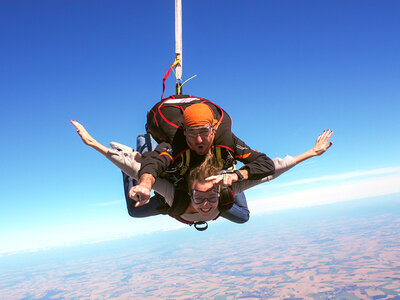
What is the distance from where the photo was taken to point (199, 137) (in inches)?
114

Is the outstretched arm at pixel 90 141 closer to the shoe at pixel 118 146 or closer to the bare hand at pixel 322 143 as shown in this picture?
the shoe at pixel 118 146

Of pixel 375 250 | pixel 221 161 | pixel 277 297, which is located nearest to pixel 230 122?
pixel 221 161

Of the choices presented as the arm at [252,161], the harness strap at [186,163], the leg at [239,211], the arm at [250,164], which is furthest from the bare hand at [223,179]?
the leg at [239,211]

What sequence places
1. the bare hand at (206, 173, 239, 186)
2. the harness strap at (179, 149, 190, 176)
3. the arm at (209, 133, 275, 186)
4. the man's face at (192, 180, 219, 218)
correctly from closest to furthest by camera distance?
the bare hand at (206, 173, 239, 186) → the arm at (209, 133, 275, 186) → the harness strap at (179, 149, 190, 176) → the man's face at (192, 180, 219, 218)

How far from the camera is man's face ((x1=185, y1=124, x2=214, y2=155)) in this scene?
2863 mm

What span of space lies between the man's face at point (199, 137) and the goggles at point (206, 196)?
2.14ft

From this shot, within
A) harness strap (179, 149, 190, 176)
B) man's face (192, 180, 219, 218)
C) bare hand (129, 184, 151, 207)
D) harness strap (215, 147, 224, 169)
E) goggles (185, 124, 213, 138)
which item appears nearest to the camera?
bare hand (129, 184, 151, 207)

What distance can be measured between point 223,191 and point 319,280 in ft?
597

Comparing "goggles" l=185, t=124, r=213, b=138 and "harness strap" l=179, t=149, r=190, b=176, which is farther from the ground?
"goggles" l=185, t=124, r=213, b=138

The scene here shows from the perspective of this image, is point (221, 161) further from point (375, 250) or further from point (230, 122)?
point (375, 250)

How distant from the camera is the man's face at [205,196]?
3436 mm

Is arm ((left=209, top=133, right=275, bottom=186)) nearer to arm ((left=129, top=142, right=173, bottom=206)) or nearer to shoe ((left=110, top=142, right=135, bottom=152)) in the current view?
arm ((left=129, top=142, right=173, bottom=206))

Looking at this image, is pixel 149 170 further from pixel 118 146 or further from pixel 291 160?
pixel 291 160

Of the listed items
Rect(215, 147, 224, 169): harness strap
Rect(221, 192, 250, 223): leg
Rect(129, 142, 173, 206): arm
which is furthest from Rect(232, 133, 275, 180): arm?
Rect(221, 192, 250, 223): leg
